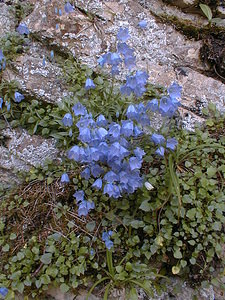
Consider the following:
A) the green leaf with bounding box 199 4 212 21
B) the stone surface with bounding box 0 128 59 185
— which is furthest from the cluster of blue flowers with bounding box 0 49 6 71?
the green leaf with bounding box 199 4 212 21

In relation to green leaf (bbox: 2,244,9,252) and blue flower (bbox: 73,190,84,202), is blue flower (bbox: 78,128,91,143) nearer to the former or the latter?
blue flower (bbox: 73,190,84,202)

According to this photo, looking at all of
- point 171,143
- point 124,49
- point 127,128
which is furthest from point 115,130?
point 124,49

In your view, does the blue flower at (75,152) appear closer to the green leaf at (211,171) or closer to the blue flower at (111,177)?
the blue flower at (111,177)

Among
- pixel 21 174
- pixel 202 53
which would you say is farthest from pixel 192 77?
pixel 21 174

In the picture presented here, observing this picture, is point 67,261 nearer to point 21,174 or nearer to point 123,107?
point 21,174

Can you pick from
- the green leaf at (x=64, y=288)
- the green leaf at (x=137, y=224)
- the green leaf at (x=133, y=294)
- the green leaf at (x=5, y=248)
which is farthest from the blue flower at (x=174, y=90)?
the green leaf at (x=5, y=248)
